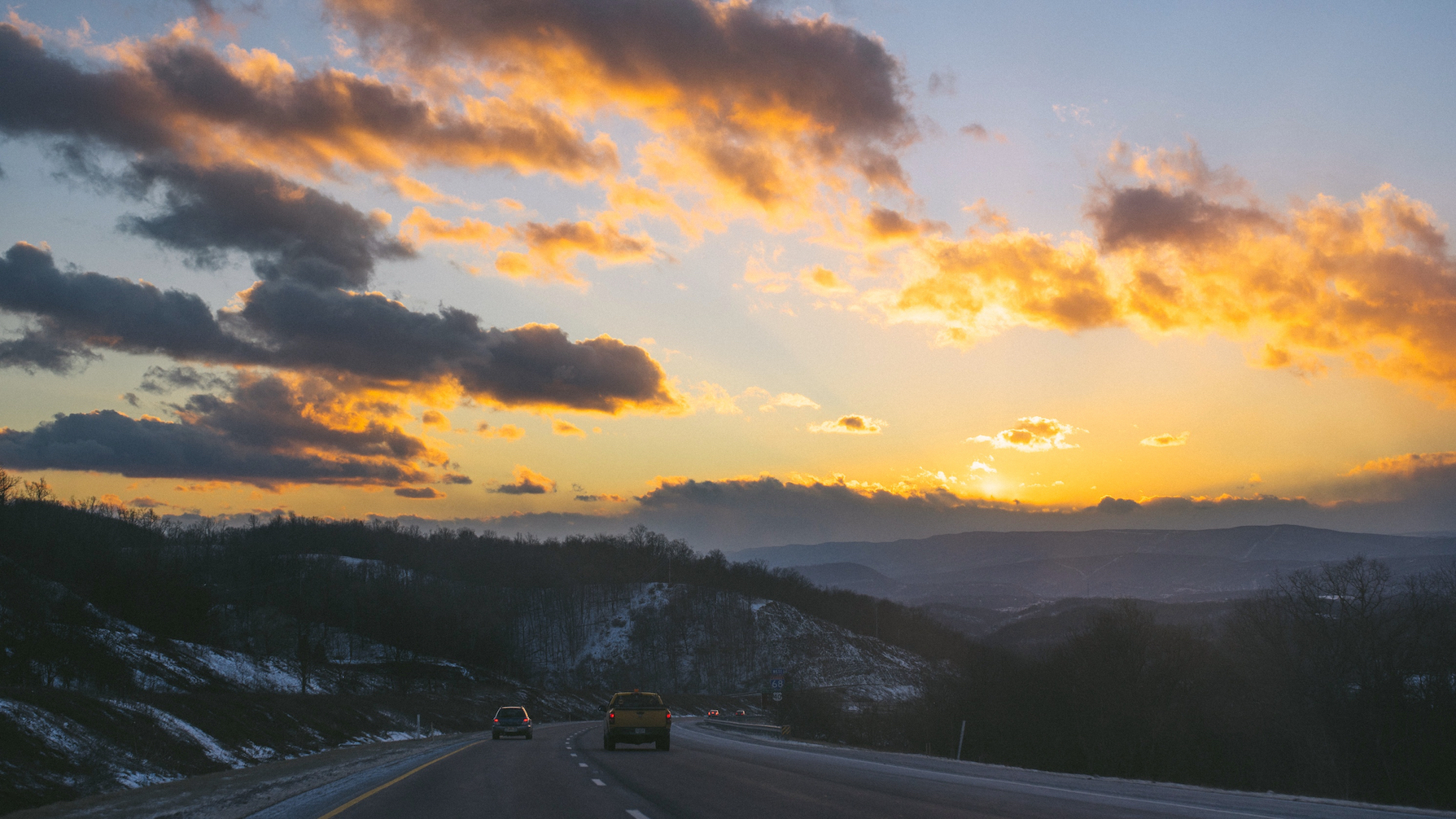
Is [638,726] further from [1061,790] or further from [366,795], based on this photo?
[1061,790]

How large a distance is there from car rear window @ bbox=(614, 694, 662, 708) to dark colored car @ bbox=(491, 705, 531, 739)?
1881 centimetres

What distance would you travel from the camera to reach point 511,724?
162 ft

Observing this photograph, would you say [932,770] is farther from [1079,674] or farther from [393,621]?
[393,621]

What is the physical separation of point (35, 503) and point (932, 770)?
695 ft

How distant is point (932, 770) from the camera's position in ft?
76.1

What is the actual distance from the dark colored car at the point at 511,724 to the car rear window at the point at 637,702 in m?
18.8

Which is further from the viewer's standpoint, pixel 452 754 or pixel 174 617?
pixel 174 617

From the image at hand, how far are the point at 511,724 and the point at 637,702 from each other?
19840 millimetres

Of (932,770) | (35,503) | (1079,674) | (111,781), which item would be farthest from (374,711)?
(35,503)

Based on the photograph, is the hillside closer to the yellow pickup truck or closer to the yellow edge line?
the yellow edge line

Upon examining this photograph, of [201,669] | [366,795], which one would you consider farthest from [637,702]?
[201,669]

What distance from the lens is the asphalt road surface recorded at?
1376 centimetres

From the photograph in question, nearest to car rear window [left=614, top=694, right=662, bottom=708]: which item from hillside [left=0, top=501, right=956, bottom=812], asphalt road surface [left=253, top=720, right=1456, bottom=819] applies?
asphalt road surface [left=253, top=720, right=1456, bottom=819]

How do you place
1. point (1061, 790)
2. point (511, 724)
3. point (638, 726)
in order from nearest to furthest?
point (1061, 790), point (638, 726), point (511, 724)
